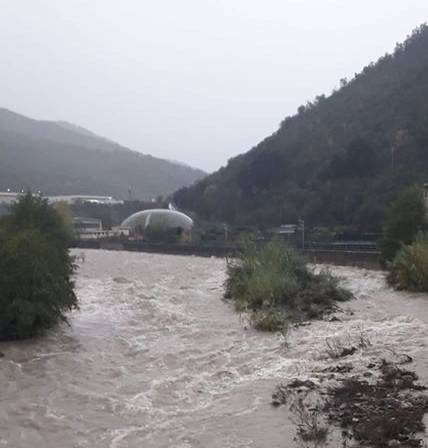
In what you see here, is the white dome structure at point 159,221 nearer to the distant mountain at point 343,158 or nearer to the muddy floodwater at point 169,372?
the distant mountain at point 343,158

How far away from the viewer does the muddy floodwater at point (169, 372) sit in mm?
7566

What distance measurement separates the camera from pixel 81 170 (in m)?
164

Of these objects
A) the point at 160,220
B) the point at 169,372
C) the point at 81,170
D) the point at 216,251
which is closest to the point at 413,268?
the point at 169,372

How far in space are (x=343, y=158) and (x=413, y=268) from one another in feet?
160

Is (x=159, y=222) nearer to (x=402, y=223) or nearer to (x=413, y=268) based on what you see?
(x=402, y=223)

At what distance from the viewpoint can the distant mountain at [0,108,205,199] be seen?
464 ft

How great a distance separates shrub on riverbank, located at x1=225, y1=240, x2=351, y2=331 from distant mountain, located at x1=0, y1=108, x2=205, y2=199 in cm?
11136

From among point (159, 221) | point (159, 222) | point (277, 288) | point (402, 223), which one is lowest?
point (277, 288)

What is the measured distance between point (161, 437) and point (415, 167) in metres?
58.2

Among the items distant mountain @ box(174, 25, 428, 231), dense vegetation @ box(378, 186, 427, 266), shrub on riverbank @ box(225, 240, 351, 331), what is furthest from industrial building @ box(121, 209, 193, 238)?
shrub on riverbank @ box(225, 240, 351, 331)

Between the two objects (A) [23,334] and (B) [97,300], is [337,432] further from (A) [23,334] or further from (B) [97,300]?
(B) [97,300]

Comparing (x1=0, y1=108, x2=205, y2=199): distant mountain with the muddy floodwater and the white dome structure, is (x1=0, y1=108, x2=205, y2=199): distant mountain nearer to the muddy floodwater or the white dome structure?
the white dome structure

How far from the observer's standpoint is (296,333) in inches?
552

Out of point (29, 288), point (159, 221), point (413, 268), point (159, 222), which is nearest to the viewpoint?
point (29, 288)
